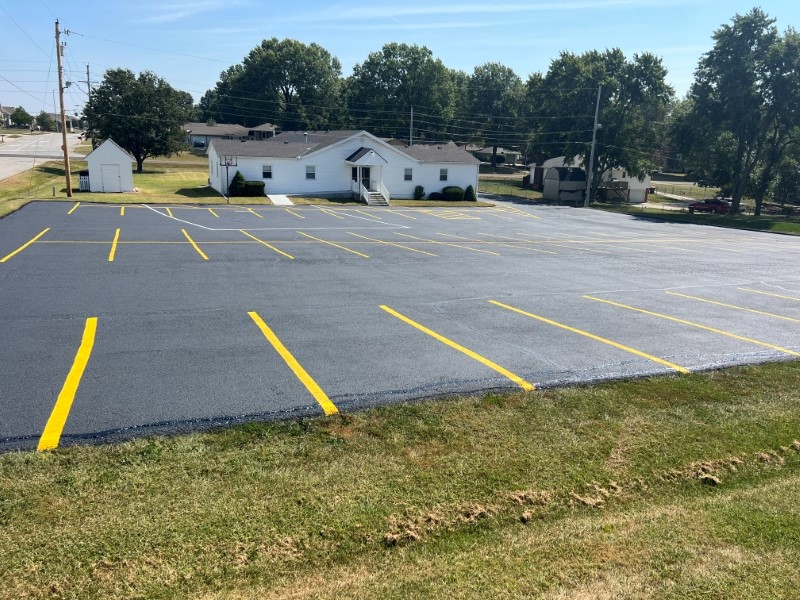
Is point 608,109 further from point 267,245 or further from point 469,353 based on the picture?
point 469,353

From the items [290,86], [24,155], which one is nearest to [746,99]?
[290,86]

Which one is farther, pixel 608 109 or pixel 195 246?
pixel 608 109

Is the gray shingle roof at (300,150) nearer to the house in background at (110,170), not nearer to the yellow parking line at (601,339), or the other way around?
the house in background at (110,170)

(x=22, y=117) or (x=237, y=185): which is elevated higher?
(x=22, y=117)

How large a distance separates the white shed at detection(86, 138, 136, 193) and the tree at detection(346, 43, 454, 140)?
47939 millimetres

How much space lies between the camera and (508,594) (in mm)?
4184

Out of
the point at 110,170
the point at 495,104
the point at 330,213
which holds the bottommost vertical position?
the point at 330,213

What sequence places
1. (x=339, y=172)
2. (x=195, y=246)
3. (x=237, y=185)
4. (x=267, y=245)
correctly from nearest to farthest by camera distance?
(x=195, y=246) < (x=267, y=245) < (x=237, y=185) < (x=339, y=172)

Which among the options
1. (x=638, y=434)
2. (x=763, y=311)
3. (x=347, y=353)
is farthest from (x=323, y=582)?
(x=763, y=311)

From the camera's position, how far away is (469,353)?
9359 mm

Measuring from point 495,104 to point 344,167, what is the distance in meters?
51.9

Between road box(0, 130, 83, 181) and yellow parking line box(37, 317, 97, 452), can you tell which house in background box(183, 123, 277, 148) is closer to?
road box(0, 130, 83, 181)

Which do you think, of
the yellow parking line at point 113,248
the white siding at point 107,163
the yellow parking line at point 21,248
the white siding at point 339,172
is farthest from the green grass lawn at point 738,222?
the yellow parking line at point 21,248

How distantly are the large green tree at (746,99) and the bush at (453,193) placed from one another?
68.6 ft
